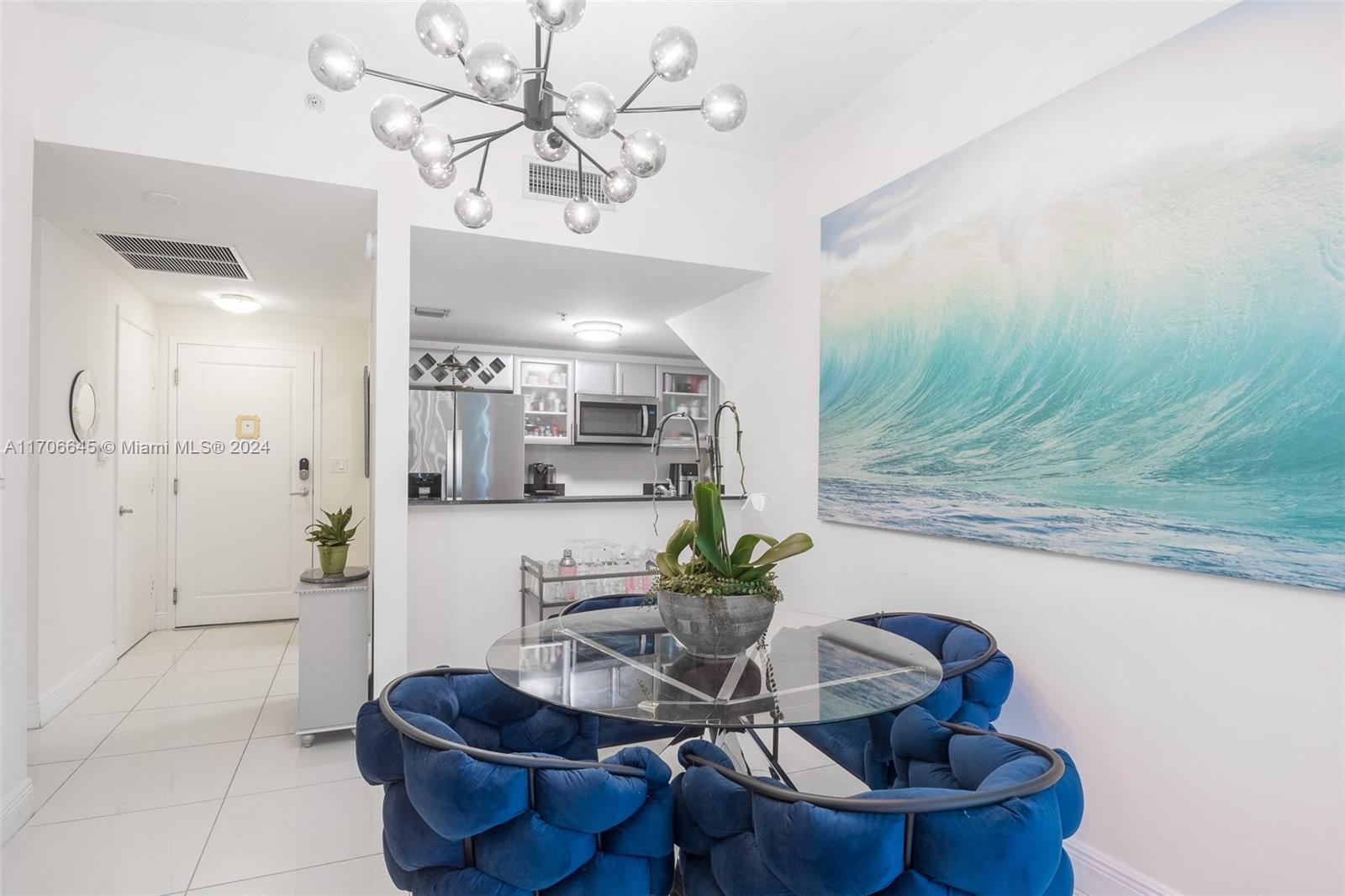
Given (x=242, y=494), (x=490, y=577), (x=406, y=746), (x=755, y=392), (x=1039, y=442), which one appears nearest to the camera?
(x=406, y=746)

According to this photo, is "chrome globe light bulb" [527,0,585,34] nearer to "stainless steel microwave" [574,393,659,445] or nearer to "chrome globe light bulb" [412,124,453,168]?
"chrome globe light bulb" [412,124,453,168]

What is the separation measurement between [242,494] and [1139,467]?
5683 millimetres

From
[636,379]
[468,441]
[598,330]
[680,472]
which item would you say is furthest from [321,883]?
[636,379]

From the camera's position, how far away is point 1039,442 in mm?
2199

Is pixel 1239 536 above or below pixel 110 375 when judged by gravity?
below

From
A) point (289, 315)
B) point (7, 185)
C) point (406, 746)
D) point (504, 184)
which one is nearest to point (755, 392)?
point (504, 184)

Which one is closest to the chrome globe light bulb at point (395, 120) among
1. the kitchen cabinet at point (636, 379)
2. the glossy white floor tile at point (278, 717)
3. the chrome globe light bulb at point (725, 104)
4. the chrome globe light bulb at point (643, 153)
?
the chrome globe light bulb at point (643, 153)

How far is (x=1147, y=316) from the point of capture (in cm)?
191

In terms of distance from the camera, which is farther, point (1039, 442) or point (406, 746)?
point (1039, 442)

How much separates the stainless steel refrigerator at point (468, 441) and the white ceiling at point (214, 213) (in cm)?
90

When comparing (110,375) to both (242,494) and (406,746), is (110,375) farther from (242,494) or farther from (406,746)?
(406,746)

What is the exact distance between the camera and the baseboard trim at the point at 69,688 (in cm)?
315

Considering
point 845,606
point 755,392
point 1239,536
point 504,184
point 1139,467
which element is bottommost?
point 845,606

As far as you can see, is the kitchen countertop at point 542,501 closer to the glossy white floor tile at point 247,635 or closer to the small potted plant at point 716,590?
the small potted plant at point 716,590
